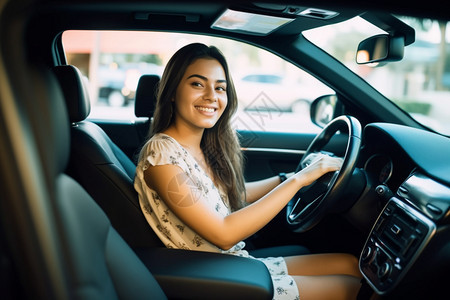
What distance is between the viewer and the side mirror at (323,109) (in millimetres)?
2555

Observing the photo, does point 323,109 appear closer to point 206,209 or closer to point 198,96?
point 198,96

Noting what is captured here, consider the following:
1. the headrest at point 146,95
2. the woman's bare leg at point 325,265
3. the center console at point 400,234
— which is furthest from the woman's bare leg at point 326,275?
the headrest at point 146,95

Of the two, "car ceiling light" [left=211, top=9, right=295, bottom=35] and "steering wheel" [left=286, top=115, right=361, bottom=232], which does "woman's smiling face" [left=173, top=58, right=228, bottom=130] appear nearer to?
"car ceiling light" [left=211, top=9, right=295, bottom=35]

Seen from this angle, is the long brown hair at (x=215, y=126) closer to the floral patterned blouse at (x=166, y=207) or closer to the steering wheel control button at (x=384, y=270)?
the floral patterned blouse at (x=166, y=207)

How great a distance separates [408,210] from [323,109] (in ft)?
4.27

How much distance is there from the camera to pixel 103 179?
1.64 meters

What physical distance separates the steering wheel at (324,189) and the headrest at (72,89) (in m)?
0.98

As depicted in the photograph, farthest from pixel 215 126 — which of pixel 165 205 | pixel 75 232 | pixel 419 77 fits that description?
pixel 419 77

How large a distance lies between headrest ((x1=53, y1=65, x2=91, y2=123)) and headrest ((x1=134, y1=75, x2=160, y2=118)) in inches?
27.3

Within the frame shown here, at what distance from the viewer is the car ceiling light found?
1.88 m

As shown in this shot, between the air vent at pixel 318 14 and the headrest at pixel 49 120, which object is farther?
the air vent at pixel 318 14

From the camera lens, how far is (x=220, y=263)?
137cm

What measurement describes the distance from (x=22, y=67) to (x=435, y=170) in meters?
1.32

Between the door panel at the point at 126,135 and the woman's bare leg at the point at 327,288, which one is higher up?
the door panel at the point at 126,135
